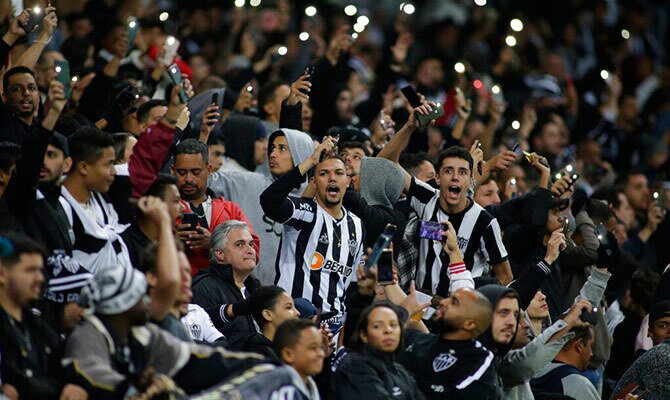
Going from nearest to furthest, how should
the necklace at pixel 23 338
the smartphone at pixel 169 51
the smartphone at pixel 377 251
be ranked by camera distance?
the necklace at pixel 23 338 → the smartphone at pixel 377 251 → the smartphone at pixel 169 51

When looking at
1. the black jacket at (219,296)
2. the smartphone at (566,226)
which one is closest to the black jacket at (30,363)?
the black jacket at (219,296)

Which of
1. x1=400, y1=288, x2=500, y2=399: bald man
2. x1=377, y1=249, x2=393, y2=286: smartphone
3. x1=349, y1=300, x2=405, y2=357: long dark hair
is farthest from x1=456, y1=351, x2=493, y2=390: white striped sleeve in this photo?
x1=377, y1=249, x2=393, y2=286: smartphone

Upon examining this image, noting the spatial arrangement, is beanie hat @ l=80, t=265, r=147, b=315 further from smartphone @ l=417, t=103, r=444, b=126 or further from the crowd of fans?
smartphone @ l=417, t=103, r=444, b=126

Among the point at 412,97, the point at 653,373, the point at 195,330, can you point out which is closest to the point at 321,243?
the point at 195,330

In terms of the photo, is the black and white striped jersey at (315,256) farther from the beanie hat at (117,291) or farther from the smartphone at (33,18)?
the beanie hat at (117,291)

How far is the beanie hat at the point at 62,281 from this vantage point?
7.74 metres

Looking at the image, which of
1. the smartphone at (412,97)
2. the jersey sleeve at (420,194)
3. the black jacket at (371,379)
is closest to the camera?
the black jacket at (371,379)

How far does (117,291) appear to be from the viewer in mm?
6812

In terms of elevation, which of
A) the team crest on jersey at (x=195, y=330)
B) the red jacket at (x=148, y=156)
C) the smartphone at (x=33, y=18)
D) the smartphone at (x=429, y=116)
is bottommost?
the team crest on jersey at (x=195, y=330)

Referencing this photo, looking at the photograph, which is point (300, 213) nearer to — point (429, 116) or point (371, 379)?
point (429, 116)

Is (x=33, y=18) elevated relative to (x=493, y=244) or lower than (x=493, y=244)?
elevated

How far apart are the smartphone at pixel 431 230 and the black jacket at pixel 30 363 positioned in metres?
3.47

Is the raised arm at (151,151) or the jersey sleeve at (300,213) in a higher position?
the raised arm at (151,151)

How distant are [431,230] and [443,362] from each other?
176 centimetres
